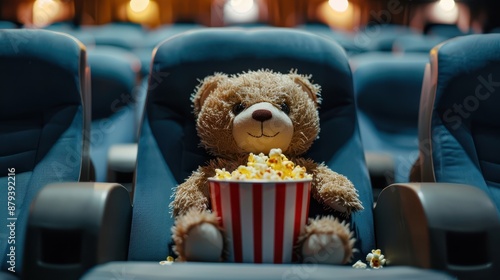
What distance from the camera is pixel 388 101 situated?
2242 mm

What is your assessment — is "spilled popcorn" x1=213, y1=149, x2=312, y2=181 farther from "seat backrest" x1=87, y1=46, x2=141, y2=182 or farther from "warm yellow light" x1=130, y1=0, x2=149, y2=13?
"warm yellow light" x1=130, y1=0, x2=149, y2=13

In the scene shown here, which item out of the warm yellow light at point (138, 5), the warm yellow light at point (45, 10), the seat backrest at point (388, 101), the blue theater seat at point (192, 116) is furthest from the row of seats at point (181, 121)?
the warm yellow light at point (138, 5)

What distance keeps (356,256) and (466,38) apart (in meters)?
0.67

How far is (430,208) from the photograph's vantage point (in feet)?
3.34

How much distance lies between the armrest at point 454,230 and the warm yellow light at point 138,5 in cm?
775

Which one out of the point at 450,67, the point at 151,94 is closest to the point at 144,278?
the point at 151,94

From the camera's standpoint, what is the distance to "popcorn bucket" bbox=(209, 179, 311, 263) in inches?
41.7

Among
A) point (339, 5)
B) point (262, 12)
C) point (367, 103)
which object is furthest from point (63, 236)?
point (339, 5)

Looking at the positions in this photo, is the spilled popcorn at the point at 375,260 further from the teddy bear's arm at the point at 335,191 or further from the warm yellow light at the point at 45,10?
the warm yellow light at the point at 45,10

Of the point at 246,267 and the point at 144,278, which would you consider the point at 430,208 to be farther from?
the point at 144,278

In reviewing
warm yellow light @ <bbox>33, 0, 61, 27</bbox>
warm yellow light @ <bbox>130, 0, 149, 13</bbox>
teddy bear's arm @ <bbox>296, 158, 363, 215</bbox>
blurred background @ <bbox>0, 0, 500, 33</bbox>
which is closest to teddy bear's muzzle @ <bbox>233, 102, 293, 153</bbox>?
teddy bear's arm @ <bbox>296, 158, 363, 215</bbox>

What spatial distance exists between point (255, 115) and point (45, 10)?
6.64 m

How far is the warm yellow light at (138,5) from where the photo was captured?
8.34 metres

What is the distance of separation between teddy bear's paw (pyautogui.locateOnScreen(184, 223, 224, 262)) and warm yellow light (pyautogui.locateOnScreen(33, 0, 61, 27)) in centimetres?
659
